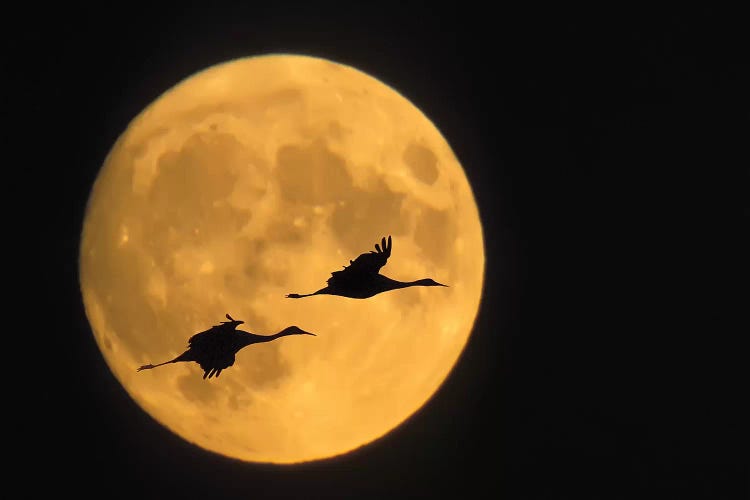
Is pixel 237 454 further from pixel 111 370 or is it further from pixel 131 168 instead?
pixel 131 168

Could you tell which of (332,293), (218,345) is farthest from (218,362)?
(332,293)

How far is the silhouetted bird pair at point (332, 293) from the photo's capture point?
22.1ft

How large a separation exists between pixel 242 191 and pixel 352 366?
188 centimetres

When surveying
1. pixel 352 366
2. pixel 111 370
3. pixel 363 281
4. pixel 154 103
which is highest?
pixel 154 103

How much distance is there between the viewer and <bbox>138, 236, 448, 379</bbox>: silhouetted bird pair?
265 inches

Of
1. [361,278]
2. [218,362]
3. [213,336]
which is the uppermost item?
[361,278]

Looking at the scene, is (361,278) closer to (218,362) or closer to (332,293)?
(332,293)

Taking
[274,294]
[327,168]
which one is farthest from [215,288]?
[327,168]

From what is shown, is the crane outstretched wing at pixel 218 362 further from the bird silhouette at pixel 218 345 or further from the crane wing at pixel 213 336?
the crane wing at pixel 213 336

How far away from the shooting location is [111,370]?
10859mm

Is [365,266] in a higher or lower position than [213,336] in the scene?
higher

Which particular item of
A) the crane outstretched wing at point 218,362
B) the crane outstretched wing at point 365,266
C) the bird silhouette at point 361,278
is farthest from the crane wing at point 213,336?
the crane outstretched wing at point 365,266

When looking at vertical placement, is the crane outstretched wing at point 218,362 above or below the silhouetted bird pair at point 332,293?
below

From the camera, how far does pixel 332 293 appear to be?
6809 millimetres
